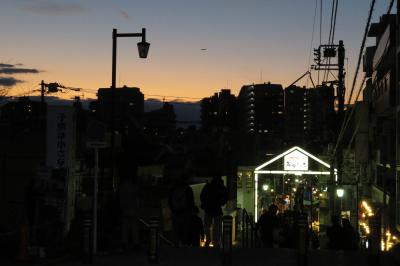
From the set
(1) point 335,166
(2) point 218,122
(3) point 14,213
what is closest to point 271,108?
(2) point 218,122

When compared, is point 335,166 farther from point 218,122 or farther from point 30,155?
point 30,155

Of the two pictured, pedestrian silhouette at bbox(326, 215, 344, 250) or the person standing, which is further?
pedestrian silhouette at bbox(326, 215, 344, 250)

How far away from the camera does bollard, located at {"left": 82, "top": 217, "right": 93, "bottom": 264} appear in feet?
39.3

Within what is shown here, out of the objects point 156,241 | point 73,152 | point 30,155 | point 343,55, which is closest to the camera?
point 156,241

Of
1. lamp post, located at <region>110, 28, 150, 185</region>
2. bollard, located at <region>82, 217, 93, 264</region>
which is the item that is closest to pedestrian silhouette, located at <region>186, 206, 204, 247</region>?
lamp post, located at <region>110, 28, 150, 185</region>

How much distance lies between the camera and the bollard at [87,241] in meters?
12.0

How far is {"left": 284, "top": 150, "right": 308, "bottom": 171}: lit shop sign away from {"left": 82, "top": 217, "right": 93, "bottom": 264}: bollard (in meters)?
18.6

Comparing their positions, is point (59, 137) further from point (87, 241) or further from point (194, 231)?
point (194, 231)

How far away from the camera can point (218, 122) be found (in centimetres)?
3856

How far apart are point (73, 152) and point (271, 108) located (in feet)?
301

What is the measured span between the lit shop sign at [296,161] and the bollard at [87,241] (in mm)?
18584

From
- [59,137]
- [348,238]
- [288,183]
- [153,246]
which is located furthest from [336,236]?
[288,183]

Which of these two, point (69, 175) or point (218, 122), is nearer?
point (69, 175)

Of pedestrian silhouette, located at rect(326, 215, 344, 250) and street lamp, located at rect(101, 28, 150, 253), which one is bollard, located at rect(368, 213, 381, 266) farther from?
street lamp, located at rect(101, 28, 150, 253)
